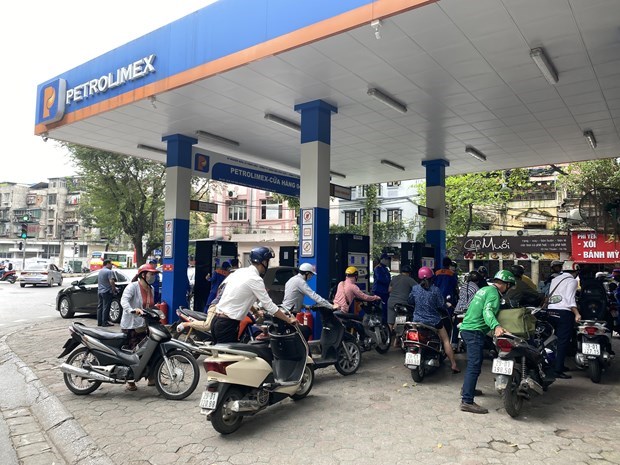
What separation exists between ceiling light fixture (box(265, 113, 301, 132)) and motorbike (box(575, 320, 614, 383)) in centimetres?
632

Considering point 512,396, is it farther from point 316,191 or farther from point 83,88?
point 83,88

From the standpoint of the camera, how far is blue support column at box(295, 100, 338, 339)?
320 inches

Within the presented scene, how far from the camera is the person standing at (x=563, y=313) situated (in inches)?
257

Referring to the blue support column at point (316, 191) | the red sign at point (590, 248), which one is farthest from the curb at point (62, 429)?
the red sign at point (590, 248)

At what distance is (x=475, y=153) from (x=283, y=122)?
5482 mm

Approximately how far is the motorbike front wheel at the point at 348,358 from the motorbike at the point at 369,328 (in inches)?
18.9

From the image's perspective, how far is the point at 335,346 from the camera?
6.48m

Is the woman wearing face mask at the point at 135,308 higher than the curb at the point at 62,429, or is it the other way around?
the woman wearing face mask at the point at 135,308

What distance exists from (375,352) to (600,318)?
3.69m

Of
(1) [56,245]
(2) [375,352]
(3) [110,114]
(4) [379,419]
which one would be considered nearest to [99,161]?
(3) [110,114]

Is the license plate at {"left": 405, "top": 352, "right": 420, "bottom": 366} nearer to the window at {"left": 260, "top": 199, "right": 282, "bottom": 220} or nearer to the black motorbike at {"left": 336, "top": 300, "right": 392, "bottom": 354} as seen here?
the black motorbike at {"left": 336, "top": 300, "right": 392, "bottom": 354}

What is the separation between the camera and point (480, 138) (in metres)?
10.6

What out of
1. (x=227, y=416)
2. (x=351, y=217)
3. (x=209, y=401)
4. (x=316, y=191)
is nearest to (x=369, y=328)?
(x=316, y=191)

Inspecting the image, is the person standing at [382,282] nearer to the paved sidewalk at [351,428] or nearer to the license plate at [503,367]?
the paved sidewalk at [351,428]
